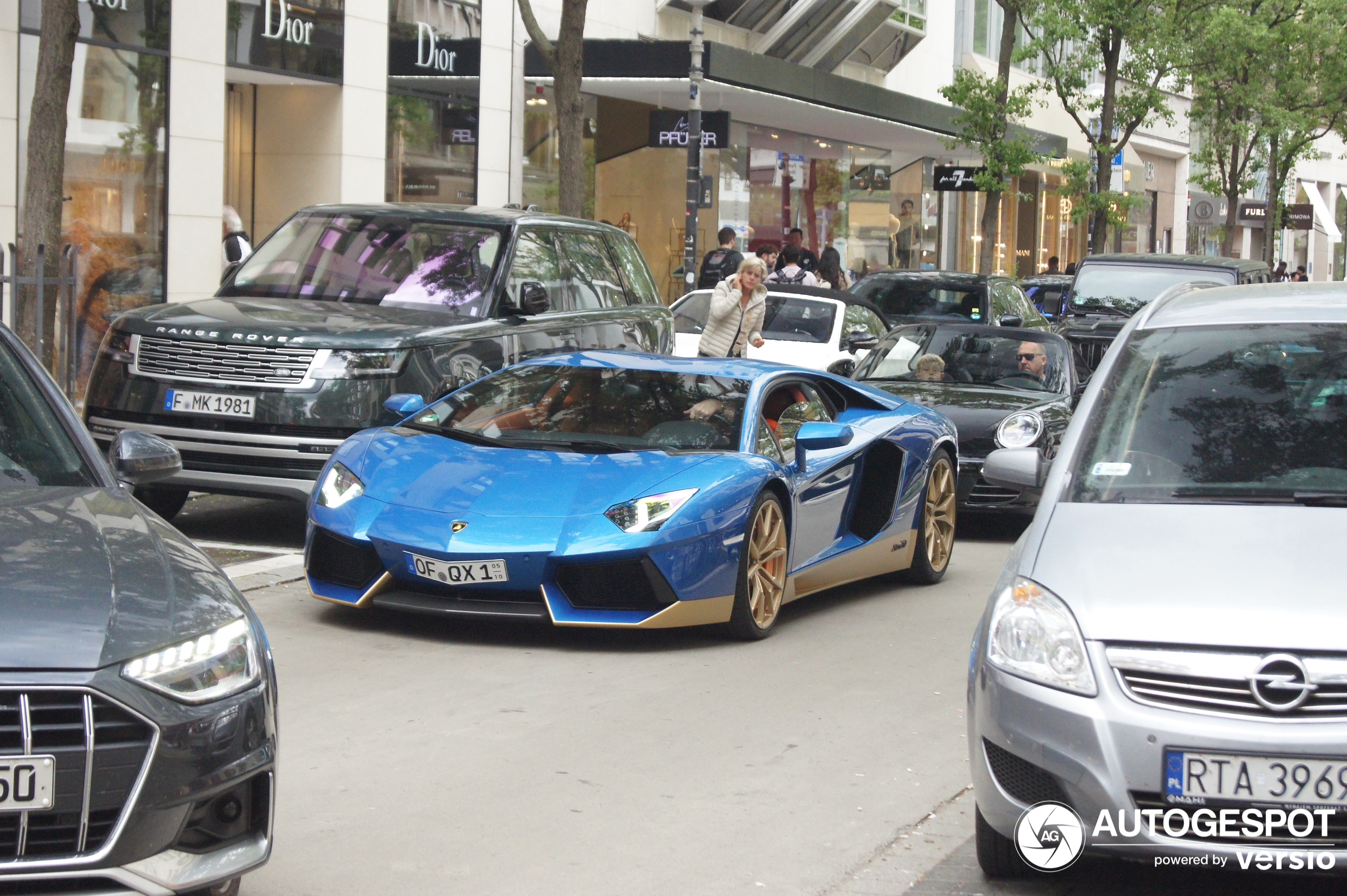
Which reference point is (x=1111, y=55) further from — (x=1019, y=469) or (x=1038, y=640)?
(x=1038, y=640)

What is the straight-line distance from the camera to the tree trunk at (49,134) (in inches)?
428

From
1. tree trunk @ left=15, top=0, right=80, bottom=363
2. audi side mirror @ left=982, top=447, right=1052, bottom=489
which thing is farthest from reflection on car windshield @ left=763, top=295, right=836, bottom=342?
audi side mirror @ left=982, top=447, right=1052, bottom=489

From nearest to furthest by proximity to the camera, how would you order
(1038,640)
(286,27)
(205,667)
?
(205,667) < (1038,640) < (286,27)

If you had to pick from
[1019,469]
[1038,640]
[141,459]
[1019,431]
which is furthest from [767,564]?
[1019,431]

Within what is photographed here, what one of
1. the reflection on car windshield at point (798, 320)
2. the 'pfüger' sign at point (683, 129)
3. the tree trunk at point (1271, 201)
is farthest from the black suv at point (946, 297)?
the tree trunk at point (1271, 201)

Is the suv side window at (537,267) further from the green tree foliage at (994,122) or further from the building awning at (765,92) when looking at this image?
the green tree foliage at (994,122)

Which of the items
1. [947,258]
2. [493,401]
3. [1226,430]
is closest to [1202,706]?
[1226,430]

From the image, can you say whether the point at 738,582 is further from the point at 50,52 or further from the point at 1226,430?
the point at 50,52

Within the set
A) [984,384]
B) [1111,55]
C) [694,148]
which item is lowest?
[984,384]

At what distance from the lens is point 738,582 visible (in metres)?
7.67

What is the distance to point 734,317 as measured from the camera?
1470 cm

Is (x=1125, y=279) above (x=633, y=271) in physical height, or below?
above

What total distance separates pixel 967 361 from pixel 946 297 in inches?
228

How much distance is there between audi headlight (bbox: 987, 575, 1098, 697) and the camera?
4.10 m
